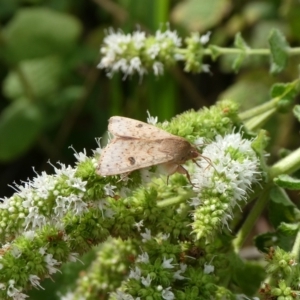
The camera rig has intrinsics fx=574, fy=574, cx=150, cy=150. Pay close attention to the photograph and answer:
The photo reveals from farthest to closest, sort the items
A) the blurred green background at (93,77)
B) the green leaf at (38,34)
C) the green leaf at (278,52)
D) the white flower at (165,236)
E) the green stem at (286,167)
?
the green leaf at (38,34) < the blurred green background at (93,77) < the green leaf at (278,52) < the green stem at (286,167) < the white flower at (165,236)

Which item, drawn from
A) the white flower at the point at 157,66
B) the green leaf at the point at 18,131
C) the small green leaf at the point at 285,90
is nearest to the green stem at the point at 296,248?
the small green leaf at the point at 285,90

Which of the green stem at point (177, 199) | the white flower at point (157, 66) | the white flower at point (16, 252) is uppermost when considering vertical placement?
the white flower at point (157, 66)

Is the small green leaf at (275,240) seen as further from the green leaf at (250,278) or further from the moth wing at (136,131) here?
the moth wing at (136,131)

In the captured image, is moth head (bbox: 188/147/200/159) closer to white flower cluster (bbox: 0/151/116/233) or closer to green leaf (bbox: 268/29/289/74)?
white flower cluster (bbox: 0/151/116/233)

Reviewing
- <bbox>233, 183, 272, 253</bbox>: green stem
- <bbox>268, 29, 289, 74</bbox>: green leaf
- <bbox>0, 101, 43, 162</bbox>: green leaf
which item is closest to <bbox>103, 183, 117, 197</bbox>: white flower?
<bbox>233, 183, 272, 253</bbox>: green stem

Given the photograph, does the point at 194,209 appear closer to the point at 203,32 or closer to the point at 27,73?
the point at 203,32

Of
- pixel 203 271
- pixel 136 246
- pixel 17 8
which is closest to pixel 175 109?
pixel 17 8

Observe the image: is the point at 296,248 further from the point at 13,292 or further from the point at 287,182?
the point at 13,292
